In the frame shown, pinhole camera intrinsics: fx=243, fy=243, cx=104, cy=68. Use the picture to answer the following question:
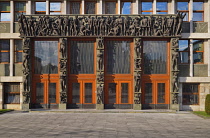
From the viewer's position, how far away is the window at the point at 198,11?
2202 cm

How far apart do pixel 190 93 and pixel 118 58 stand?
7.25 metres

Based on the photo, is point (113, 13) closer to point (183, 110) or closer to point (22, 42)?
point (22, 42)

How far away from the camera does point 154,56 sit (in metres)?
21.7

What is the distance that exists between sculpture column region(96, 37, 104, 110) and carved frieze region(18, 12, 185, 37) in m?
0.97

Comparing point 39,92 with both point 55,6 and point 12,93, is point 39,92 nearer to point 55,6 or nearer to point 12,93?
point 12,93

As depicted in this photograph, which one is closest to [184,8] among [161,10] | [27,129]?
[161,10]

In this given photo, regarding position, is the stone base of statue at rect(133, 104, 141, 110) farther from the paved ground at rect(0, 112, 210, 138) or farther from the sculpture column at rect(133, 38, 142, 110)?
the paved ground at rect(0, 112, 210, 138)

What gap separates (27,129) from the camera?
1351 centimetres

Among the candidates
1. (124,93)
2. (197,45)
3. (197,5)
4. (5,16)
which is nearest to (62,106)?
(124,93)

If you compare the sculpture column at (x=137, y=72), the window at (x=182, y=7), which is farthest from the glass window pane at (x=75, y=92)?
the window at (x=182, y=7)

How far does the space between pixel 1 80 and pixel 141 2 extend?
1455cm

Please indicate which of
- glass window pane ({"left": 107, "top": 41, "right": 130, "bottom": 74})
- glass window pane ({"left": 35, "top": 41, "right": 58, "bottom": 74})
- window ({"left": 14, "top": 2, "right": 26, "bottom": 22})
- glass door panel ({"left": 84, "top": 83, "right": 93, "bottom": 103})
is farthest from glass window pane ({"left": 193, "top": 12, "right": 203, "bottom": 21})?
window ({"left": 14, "top": 2, "right": 26, "bottom": 22})

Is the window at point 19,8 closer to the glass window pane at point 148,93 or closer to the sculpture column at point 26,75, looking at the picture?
the sculpture column at point 26,75

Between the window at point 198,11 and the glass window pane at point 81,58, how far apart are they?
31.7ft
